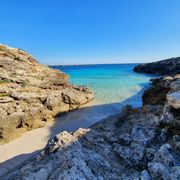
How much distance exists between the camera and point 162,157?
4223mm

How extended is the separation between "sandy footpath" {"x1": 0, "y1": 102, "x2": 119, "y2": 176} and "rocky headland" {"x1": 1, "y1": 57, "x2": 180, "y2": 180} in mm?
3272

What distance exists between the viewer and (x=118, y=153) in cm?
484

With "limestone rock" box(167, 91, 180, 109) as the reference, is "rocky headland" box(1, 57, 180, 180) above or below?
below

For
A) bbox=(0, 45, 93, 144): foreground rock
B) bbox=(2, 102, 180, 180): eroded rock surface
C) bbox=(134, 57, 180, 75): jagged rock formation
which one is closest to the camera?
bbox=(2, 102, 180, 180): eroded rock surface

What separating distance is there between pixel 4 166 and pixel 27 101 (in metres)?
4.80

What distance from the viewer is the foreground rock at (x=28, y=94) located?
10.7 meters

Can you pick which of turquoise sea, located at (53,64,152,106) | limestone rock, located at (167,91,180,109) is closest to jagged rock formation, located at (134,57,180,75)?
turquoise sea, located at (53,64,152,106)

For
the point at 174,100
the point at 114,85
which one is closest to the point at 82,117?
the point at 174,100

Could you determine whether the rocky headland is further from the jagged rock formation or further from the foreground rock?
the jagged rock formation

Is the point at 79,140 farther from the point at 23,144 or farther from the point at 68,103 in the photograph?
the point at 68,103

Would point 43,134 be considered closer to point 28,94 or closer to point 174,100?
point 28,94

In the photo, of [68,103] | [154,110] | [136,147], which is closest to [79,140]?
[136,147]

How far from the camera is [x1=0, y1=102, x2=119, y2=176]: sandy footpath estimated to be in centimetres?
830

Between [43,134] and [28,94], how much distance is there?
2867 millimetres
